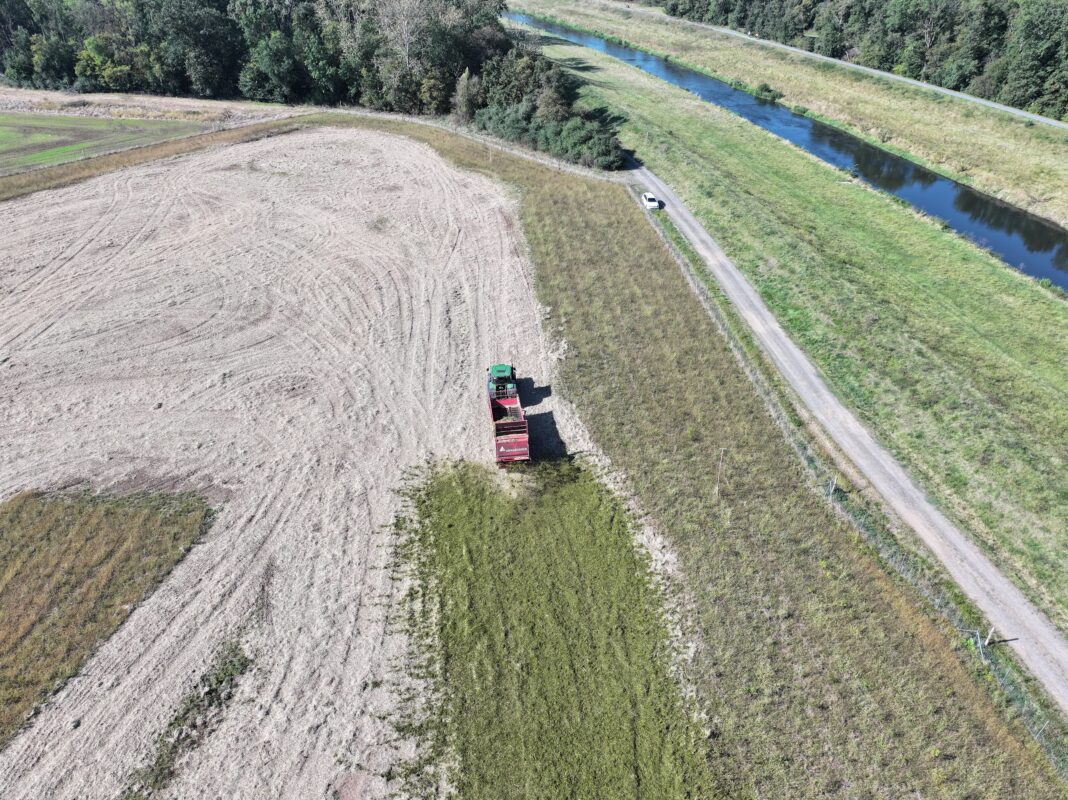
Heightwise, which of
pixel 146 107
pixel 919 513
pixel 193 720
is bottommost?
pixel 193 720

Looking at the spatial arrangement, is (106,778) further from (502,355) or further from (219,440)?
(502,355)

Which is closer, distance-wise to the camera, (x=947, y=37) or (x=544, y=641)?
(x=544, y=641)

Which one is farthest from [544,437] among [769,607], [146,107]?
[146,107]

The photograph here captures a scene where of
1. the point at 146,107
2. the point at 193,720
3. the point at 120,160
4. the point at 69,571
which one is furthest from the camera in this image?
the point at 146,107

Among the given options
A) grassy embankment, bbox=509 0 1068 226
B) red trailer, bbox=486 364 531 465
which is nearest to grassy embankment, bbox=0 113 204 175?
red trailer, bbox=486 364 531 465

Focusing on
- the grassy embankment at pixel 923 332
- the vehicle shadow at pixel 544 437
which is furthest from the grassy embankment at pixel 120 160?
the vehicle shadow at pixel 544 437

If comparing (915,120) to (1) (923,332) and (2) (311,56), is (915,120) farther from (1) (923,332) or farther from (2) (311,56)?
(2) (311,56)

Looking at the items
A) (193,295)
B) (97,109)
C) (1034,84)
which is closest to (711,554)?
(193,295)
